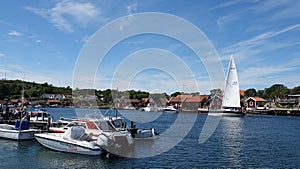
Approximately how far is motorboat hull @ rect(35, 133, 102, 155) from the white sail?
7226 cm

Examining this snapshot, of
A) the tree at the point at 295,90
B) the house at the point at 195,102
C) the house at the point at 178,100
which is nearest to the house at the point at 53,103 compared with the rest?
the house at the point at 178,100

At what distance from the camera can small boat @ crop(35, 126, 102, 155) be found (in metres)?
22.6

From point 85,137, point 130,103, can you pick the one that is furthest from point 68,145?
point 130,103

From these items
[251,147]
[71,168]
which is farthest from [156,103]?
[71,168]

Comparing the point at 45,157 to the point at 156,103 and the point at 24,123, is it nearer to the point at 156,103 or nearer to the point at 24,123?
the point at 24,123

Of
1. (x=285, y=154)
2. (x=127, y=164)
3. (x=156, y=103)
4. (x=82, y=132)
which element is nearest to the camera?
(x=127, y=164)

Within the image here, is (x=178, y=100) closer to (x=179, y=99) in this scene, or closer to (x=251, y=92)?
(x=179, y=99)

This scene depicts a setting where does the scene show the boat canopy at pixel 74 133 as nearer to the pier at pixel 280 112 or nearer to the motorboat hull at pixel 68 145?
the motorboat hull at pixel 68 145

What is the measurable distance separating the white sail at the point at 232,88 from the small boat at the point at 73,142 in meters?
71.3

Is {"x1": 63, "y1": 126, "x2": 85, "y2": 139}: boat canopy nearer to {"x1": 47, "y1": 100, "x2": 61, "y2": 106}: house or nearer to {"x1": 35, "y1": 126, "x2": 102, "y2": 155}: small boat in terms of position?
{"x1": 35, "y1": 126, "x2": 102, "y2": 155}: small boat

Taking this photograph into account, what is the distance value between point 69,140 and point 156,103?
125 metres

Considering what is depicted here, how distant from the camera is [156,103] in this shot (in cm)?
14788

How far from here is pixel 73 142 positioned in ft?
76.3

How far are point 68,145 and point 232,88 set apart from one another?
241 ft
